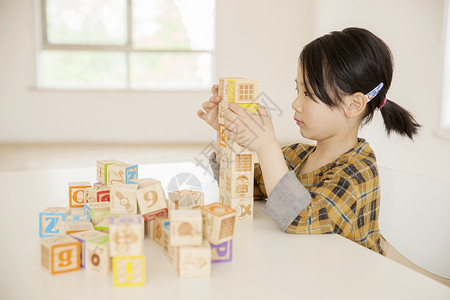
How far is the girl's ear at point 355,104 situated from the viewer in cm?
128

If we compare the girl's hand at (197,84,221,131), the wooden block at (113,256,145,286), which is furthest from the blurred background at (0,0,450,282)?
the wooden block at (113,256,145,286)

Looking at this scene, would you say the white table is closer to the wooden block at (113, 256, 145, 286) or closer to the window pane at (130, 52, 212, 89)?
the wooden block at (113, 256, 145, 286)

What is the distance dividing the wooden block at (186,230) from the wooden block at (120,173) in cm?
36

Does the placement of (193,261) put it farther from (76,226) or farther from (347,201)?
(347,201)

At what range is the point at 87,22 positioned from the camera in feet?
19.7

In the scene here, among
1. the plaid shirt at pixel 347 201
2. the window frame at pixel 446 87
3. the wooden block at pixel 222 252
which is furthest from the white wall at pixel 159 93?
the wooden block at pixel 222 252

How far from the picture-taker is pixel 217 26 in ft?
20.0

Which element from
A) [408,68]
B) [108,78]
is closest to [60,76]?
[108,78]

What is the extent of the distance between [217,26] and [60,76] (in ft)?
6.88

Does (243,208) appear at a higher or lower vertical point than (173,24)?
lower

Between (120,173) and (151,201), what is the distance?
22 centimetres

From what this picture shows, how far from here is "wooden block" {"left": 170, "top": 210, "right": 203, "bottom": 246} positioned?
76 cm

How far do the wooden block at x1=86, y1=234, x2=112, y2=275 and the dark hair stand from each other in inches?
28.3

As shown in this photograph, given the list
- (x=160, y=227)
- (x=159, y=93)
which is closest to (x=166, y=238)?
(x=160, y=227)
